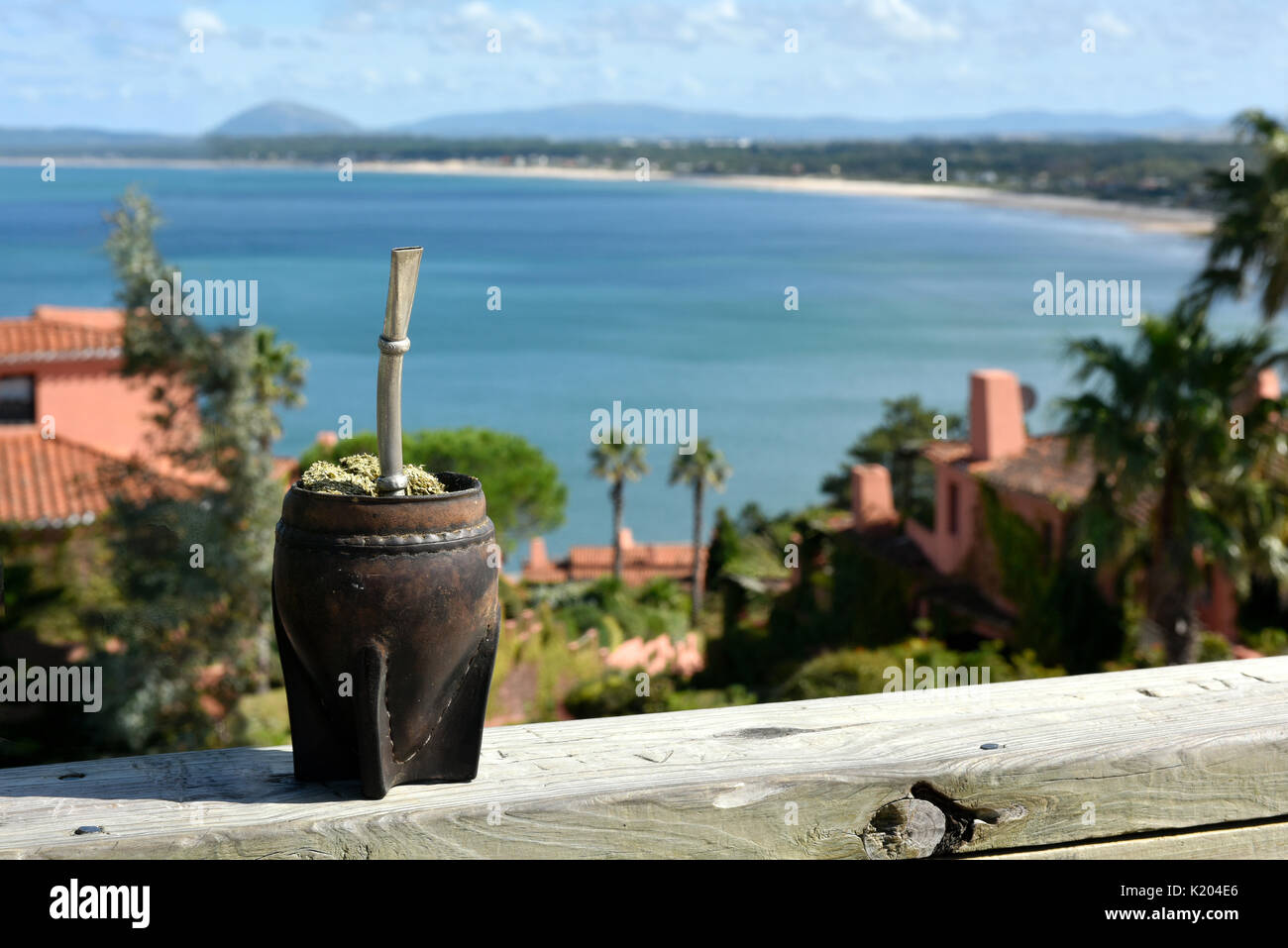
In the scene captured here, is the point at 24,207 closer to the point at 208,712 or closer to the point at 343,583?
the point at 208,712

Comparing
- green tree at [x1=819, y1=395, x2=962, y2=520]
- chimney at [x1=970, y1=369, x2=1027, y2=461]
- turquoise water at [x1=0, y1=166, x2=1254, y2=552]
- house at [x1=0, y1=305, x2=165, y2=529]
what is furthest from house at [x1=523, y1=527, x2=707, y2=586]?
chimney at [x1=970, y1=369, x2=1027, y2=461]

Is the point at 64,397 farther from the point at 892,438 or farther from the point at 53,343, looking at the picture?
the point at 892,438

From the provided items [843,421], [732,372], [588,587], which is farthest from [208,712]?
[732,372]

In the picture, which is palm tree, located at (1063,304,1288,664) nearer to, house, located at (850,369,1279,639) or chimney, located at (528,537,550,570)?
house, located at (850,369,1279,639)

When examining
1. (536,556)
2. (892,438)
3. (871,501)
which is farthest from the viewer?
(892,438)

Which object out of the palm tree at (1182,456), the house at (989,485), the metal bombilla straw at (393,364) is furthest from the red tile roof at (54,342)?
the metal bombilla straw at (393,364)

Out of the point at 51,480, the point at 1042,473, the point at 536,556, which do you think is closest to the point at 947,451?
the point at 1042,473
